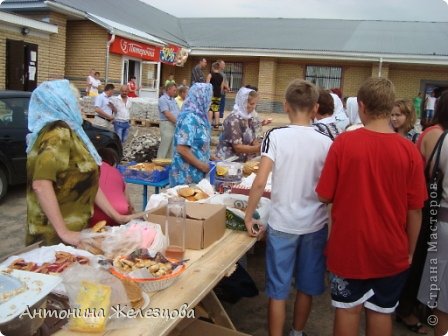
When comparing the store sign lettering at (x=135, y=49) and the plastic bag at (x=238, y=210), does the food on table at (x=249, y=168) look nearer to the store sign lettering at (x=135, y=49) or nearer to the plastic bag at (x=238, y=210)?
the plastic bag at (x=238, y=210)

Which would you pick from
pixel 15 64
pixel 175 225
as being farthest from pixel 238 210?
pixel 15 64

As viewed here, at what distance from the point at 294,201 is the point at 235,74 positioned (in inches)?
840

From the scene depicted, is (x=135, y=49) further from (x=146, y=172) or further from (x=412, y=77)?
(x=146, y=172)

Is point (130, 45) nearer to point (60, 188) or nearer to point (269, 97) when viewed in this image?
point (269, 97)

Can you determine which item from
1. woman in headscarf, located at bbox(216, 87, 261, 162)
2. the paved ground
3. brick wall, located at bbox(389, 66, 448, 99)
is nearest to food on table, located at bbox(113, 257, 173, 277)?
the paved ground

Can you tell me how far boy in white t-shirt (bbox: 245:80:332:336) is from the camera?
262 centimetres

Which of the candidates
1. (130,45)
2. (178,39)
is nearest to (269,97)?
(178,39)

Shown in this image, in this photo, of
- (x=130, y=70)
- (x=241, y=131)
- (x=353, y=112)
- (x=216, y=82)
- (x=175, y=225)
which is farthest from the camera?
(x=130, y=70)

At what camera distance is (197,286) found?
201cm

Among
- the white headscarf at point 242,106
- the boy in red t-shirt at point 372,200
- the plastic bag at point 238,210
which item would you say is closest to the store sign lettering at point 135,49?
the white headscarf at point 242,106

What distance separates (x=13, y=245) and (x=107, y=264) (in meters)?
3.51

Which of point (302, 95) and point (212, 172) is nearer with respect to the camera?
point (302, 95)

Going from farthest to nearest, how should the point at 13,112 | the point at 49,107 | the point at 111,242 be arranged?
the point at 13,112 < the point at 49,107 < the point at 111,242

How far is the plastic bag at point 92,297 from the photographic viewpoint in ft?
5.11
